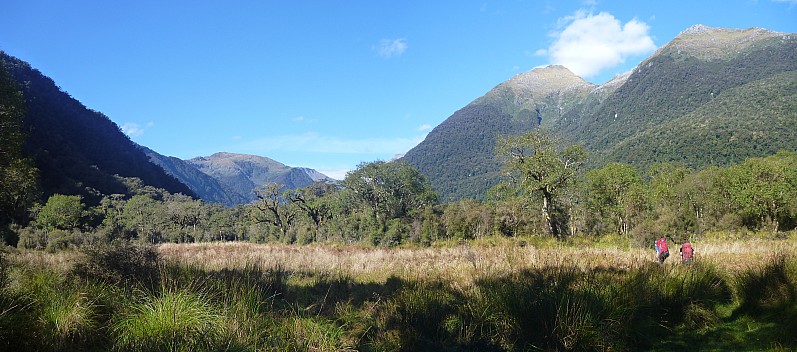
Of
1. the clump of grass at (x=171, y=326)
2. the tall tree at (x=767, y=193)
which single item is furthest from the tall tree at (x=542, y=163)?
the clump of grass at (x=171, y=326)

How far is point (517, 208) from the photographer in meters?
38.1

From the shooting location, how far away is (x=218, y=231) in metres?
64.4

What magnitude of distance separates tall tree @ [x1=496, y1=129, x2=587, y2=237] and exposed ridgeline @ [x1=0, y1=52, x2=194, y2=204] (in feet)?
183

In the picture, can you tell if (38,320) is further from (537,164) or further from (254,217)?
(254,217)

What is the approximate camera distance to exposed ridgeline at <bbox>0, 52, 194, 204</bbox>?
7850cm

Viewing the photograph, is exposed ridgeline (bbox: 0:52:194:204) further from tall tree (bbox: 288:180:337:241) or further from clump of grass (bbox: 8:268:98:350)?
clump of grass (bbox: 8:268:98:350)

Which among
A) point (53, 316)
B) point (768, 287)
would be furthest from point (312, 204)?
point (768, 287)

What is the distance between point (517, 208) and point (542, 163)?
34.7 ft

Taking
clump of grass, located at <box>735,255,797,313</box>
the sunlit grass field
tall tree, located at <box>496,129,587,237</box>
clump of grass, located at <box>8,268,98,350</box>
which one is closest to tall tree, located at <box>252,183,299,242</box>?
tall tree, located at <box>496,129,587,237</box>

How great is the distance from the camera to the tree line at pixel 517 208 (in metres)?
29.7

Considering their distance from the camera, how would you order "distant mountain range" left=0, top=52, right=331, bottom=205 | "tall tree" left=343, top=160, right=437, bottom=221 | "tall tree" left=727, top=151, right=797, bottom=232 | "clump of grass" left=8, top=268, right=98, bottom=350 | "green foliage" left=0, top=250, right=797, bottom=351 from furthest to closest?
"distant mountain range" left=0, top=52, right=331, bottom=205
"tall tree" left=343, top=160, right=437, bottom=221
"tall tree" left=727, top=151, right=797, bottom=232
"green foliage" left=0, top=250, right=797, bottom=351
"clump of grass" left=8, top=268, right=98, bottom=350

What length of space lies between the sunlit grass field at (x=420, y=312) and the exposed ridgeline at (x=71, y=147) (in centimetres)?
5783

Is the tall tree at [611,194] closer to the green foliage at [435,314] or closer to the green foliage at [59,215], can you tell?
the green foliage at [435,314]

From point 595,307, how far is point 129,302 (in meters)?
5.77
